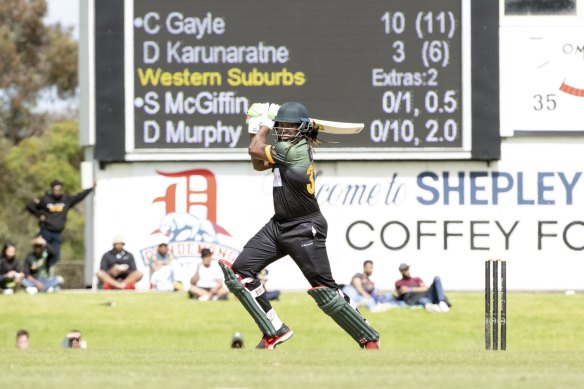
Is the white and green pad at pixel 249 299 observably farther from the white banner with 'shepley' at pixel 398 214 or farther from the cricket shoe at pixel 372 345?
the white banner with 'shepley' at pixel 398 214

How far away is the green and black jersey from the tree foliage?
42.6m

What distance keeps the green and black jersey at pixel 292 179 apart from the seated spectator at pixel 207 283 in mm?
10715

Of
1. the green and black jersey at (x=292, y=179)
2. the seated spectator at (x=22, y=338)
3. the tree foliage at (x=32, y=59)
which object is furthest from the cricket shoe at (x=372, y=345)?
the tree foliage at (x=32, y=59)

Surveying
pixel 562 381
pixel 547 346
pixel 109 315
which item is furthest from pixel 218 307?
pixel 562 381

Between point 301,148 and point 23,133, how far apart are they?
4577 centimetres

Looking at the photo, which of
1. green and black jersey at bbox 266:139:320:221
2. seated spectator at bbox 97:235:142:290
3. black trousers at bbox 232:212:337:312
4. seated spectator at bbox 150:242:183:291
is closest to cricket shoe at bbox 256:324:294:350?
black trousers at bbox 232:212:337:312

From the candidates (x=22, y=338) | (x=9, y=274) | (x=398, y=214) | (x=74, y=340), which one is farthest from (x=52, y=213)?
(x=398, y=214)

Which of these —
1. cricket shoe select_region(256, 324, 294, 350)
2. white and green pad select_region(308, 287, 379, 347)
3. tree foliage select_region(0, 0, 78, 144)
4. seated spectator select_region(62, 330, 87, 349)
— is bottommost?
seated spectator select_region(62, 330, 87, 349)

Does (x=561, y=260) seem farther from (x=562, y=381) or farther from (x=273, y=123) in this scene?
(x=562, y=381)

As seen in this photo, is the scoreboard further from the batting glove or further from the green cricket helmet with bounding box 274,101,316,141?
the green cricket helmet with bounding box 274,101,316,141

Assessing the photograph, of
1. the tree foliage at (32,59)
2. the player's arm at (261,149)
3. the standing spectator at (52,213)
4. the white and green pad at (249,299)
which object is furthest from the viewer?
the tree foliage at (32,59)

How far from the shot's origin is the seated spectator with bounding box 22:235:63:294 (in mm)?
24906

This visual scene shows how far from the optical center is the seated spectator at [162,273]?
83.1ft

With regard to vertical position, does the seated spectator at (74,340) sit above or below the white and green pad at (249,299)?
below
